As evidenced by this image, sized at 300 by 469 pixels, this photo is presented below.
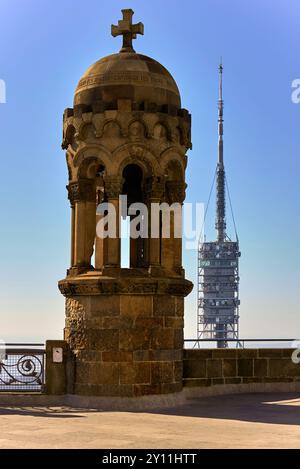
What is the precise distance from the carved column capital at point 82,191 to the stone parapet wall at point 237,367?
4.32m

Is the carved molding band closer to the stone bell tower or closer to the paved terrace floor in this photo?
the stone bell tower

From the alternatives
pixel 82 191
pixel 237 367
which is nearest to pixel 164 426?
pixel 82 191

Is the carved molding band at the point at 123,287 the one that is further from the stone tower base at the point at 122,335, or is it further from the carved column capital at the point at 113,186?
the carved column capital at the point at 113,186

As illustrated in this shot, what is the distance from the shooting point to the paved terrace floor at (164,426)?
12352 millimetres

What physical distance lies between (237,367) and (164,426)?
6303mm

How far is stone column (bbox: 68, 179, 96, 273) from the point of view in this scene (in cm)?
1830

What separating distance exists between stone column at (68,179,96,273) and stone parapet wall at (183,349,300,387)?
11.2ft

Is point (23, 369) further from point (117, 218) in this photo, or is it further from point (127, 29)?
point (127, 29)

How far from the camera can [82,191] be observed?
1833 centimetres

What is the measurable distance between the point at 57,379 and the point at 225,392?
14.7 feet

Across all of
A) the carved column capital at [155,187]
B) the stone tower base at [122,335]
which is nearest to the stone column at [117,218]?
the stone tower base at [122,335]

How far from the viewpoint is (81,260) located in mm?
18297
